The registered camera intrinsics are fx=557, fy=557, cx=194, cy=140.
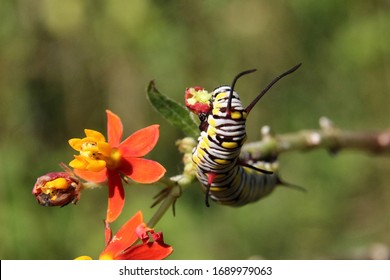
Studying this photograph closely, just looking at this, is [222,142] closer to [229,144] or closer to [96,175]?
[229,144]

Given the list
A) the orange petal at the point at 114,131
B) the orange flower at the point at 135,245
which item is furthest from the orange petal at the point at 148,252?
the orange petal at the point at 114,131

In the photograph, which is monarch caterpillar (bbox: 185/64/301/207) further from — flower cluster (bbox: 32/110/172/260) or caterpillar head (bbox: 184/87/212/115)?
flower cluster (bbox: 32/110/172/260)

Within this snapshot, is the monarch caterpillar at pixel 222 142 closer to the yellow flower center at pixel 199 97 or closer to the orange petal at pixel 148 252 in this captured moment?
the yellow flower center at pixel 199 97

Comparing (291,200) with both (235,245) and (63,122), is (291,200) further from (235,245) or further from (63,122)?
(63,122)

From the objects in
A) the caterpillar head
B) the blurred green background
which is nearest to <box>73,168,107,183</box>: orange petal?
the caterpillar head

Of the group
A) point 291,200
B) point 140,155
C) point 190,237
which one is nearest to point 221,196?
point 140,155

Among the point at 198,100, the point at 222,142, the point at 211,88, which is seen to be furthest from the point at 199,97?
the point at 211,88
